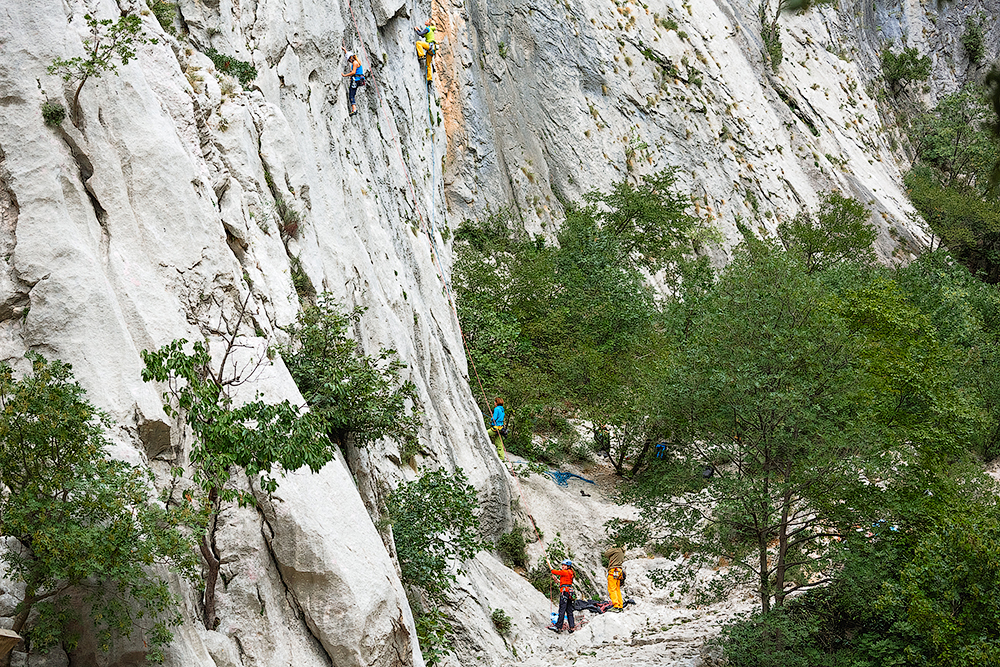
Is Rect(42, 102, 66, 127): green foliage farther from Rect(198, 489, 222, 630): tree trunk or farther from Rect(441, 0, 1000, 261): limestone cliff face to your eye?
Rect(441, 0, 1000, 261): limestone cliff face

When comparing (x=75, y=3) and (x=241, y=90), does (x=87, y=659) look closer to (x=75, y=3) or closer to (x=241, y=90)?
(x=75, y=3)

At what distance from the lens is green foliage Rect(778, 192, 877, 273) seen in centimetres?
4031

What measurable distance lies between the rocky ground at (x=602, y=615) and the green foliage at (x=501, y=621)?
0.28m

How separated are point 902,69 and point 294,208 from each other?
5750 centimetres

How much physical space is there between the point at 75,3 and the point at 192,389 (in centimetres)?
643

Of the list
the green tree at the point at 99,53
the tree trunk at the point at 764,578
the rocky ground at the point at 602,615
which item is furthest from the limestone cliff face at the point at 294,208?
the tree trunk at the point at 764,578

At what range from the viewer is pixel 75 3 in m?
11.2

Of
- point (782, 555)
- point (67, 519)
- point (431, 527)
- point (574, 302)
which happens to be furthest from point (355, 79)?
point (67, 519)

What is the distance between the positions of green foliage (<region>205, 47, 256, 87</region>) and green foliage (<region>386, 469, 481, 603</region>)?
25.4 ft

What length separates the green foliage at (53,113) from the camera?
990 cm

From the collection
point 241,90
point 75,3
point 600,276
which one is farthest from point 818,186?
point 75,3

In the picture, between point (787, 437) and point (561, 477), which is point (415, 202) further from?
point (787, 437)

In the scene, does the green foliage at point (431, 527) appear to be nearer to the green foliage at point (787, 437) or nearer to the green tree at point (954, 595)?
the green foliage at point (787, 437)

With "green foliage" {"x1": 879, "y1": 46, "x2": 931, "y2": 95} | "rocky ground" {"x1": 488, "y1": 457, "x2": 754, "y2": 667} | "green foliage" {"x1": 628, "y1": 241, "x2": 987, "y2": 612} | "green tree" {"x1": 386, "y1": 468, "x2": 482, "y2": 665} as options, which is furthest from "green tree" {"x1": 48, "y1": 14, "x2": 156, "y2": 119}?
"green foliage" {"x1": 879, "y1": 46, "x2": 931, "y2": 95}
